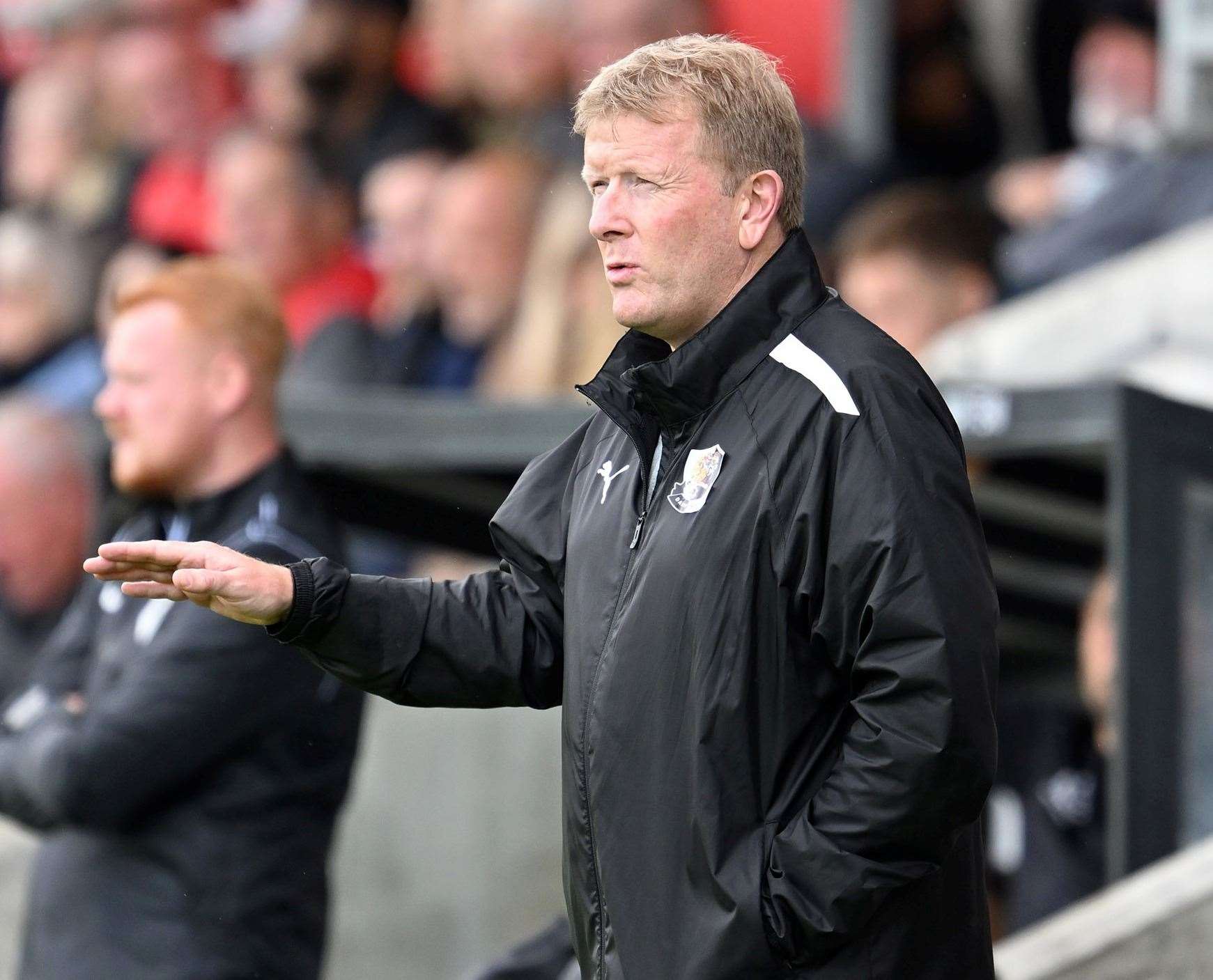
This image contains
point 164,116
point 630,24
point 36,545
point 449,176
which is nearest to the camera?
point 36,545

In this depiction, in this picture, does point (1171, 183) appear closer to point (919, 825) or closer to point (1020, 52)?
point (1020, 52)

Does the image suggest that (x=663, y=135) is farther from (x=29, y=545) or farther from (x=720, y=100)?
(x=29, y=545)

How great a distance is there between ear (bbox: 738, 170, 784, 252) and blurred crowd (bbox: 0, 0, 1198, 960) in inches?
152

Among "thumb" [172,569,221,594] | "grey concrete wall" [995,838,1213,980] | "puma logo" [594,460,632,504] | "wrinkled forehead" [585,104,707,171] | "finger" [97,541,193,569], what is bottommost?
"grey concrete wall" [995,838,1213,980]

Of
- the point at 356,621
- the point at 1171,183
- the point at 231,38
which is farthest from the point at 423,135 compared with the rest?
the point at 356,621

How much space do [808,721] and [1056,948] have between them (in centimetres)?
204

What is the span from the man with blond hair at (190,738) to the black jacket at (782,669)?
1113 mm

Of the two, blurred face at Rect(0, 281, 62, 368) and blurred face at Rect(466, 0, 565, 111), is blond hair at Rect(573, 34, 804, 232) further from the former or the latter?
blurred face at Rect(0, 281, 62, 368)

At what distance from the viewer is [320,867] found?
3.64 meters

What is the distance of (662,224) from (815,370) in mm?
257

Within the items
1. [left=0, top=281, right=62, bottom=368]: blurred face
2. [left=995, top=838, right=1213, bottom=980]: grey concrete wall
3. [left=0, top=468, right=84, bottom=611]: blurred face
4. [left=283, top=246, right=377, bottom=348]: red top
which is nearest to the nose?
[left=995, top=838, right=1213, bottom=980]: grey concrete wall

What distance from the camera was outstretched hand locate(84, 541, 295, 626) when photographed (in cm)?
253

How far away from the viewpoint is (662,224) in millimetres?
2445

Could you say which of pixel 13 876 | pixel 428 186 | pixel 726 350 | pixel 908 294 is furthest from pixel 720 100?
pixel 428 186
